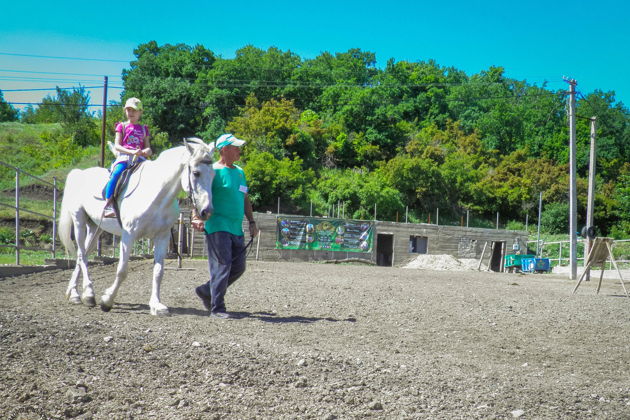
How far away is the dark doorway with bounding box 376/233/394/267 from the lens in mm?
39312

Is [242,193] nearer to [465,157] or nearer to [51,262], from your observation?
[51,262]

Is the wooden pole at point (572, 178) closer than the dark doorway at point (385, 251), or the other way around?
the wooden pole at point (572, 178)

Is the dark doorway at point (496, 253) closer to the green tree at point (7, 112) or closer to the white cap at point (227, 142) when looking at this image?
the white cap at point (227, 142)

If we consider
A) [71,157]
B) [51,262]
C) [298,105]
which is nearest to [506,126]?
[298,105]

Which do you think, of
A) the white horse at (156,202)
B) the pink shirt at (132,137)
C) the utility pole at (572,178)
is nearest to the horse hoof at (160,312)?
the white horse at (156,202)

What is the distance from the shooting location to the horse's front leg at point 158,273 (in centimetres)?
665

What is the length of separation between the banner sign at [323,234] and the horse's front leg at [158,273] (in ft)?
93.9

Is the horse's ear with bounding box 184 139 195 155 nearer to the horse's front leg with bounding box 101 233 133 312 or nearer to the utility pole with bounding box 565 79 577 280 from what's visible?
the horse's front leg with bounding box 101 233 133 312

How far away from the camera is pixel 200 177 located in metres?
6.51

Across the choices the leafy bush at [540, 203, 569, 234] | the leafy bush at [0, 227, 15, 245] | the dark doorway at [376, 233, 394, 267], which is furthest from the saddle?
the leafy bush at [540, 203, 569, 234]

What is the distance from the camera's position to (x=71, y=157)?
2021 inches

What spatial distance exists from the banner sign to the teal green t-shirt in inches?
1132

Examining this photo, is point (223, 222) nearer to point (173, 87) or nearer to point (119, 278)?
point (119, 278)

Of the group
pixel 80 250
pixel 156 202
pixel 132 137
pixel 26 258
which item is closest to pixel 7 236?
pixel 26 258
